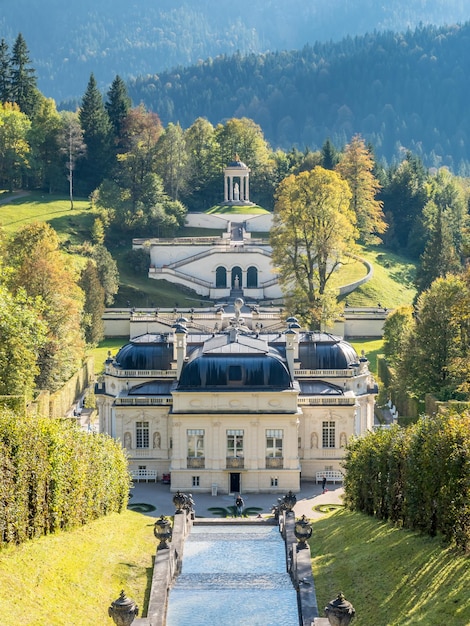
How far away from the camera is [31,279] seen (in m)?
70.7

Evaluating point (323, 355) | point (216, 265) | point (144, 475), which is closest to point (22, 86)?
point (216, 265)

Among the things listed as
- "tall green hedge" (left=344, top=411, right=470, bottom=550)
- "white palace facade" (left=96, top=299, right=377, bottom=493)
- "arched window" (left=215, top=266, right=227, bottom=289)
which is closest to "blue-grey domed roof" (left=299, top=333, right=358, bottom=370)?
"white palace facade" (left=96, top=299, right=377, bottom=493)

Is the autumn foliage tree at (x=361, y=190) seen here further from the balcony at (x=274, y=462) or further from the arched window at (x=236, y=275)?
the balcony at (x=274, y=462)

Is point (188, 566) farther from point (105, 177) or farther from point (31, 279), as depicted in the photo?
point (105, 177)

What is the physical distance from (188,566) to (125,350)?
2700 cm

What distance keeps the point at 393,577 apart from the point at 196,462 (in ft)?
81.5

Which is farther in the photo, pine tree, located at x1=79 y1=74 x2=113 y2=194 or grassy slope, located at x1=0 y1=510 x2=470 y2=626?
pine tree, located at x1=79 y1=74 x2=113 y2=194

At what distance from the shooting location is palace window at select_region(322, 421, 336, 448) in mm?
55719

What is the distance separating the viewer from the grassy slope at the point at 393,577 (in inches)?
1021

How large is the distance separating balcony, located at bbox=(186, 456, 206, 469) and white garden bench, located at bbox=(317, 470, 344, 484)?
6.21m

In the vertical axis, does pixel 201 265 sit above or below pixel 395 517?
above

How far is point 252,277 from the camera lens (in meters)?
105

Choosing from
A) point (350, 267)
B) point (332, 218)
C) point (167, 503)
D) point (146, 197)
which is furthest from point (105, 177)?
point (167, 503)

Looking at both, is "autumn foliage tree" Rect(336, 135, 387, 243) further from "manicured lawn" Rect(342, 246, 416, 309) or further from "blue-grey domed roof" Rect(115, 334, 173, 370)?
"blue-grey domed roof" Rect(115, 334, 173, 370)
